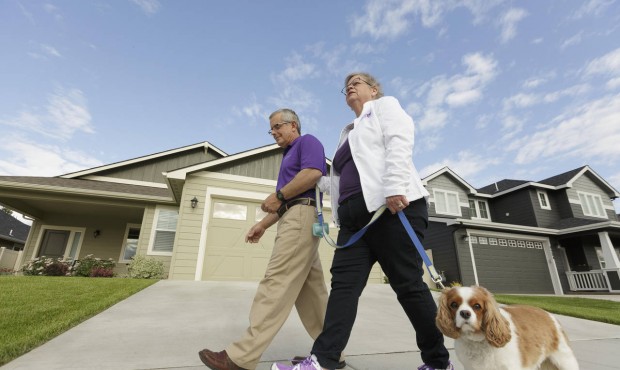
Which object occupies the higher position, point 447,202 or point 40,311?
point 447,202

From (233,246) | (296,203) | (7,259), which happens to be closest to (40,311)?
(296,203)

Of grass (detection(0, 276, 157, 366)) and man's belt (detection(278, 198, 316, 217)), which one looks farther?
grass (detection(0, 276, 157, 366))

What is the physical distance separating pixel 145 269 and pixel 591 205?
2432 cm

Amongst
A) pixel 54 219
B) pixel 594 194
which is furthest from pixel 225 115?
pixel 594 194

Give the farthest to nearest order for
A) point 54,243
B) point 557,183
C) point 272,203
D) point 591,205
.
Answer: point 591,205
point 557,183
point 54,243
point 272,203

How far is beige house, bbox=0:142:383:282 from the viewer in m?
7.98

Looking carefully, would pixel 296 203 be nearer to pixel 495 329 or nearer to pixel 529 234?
pixel 495 329

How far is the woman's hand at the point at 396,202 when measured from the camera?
149 cm

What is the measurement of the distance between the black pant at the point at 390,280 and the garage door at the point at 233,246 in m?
6.85

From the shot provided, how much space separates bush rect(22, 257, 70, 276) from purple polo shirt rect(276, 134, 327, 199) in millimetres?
10514

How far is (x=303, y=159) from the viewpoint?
6.56ft

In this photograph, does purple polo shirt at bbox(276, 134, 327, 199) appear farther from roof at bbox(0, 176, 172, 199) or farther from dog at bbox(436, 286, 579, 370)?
roof at bbox(0, 176, 172, 199)

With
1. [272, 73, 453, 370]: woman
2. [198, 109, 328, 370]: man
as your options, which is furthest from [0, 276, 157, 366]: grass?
[272, 73, 453, 370]: woman

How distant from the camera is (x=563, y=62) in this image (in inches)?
492
